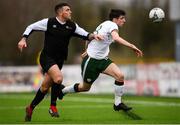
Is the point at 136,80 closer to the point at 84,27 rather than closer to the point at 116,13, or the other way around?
the point at 116,13

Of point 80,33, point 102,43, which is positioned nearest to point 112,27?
point 102,43

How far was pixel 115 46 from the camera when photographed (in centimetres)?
8125

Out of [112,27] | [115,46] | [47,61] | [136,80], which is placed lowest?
[136,80]

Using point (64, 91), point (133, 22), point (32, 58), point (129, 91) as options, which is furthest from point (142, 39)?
point (64, 91)

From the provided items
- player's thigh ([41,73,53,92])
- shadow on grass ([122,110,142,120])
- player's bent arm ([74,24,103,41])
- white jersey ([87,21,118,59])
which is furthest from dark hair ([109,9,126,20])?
shadow on grass ([122,110,142,120])

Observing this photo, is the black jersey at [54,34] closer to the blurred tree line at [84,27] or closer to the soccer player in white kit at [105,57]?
the soccer player in white kit at [105,57]

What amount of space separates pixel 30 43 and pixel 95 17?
676 inches

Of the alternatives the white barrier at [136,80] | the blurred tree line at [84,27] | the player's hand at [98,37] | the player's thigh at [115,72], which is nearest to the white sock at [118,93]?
the player's thigh at [115,72]

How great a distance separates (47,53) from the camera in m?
16.2

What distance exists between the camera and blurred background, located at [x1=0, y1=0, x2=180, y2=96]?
109 feet

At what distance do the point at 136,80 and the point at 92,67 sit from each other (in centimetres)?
1761

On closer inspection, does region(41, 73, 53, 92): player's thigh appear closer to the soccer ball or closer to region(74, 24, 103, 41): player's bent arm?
region(74, 24, 103, 41): player's bent arm

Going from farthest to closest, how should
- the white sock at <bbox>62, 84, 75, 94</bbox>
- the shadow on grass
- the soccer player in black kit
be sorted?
the white sock at <bbox>62, 84, 75, 94</bbox> → the soccer player in black kit → the shadow on grass

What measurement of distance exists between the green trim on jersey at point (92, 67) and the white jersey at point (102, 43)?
0.35ft
